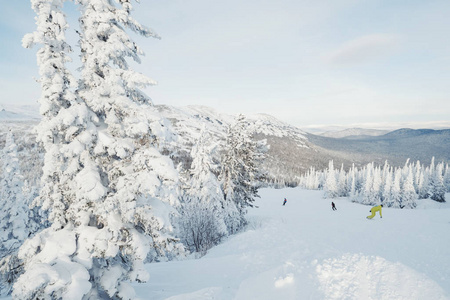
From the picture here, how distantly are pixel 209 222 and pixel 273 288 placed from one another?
1164 cm

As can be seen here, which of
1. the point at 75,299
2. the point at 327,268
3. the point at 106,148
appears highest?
the point at 106,148

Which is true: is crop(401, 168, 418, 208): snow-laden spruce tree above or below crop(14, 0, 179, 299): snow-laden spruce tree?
below

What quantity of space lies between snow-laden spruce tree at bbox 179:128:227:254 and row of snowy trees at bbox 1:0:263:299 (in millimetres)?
14588

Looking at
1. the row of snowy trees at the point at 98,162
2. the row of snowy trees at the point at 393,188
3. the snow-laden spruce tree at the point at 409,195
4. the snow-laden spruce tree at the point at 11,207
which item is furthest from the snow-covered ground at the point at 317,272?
the row of snowy trees at the point at 393,188

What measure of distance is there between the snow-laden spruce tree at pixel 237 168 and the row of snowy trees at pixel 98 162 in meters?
15.9

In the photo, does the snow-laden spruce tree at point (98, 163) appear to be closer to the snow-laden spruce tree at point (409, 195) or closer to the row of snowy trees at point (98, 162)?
the row of snowy trees at point (98, 162)

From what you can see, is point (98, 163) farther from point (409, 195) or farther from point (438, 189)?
point (438, 189)

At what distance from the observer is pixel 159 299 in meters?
8.00

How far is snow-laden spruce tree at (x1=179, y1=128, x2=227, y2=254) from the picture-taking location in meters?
21.0

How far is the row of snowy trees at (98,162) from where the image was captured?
577cm

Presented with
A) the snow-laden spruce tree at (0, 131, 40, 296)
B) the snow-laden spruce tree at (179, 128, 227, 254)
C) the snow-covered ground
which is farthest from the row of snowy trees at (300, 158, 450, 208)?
the snow-laden spruce tree at (0, 131, 40, 296)

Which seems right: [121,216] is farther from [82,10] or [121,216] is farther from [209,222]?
[209,222]

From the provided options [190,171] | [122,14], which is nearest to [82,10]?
[122,14]

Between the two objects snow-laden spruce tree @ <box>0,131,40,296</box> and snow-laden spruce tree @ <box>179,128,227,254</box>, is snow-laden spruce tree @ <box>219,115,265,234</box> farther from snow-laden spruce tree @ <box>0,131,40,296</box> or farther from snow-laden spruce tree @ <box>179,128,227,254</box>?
snow-laden spruce tree @ <box>0,131,40,296</box>
